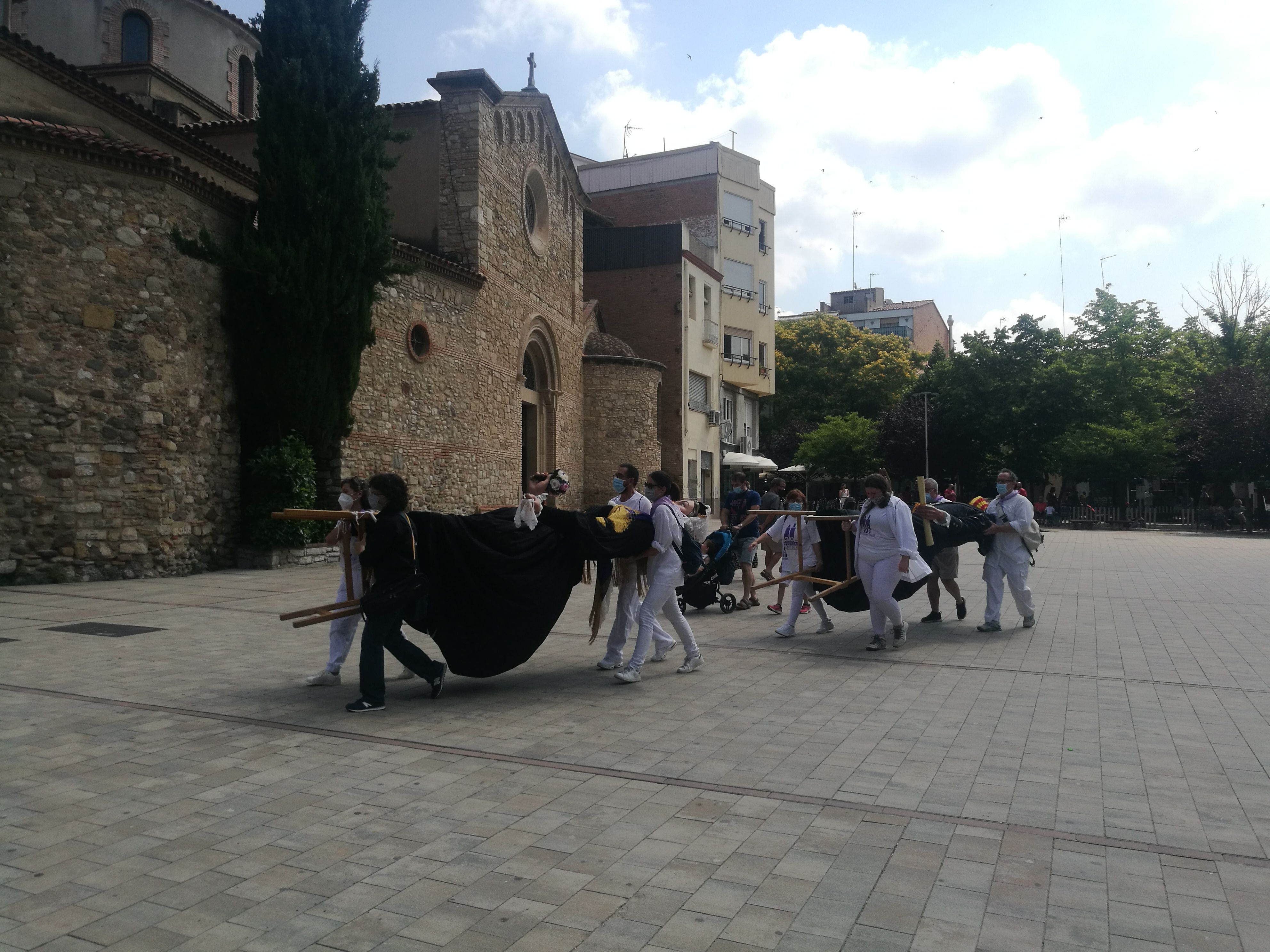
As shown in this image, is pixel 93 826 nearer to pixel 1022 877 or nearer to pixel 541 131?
pixel 1022 877

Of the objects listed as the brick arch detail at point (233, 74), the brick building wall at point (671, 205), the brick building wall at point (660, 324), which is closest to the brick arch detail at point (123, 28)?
the brick arch detail at point (233, 74)

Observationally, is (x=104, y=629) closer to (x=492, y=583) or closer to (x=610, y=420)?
(x=492, y=583)

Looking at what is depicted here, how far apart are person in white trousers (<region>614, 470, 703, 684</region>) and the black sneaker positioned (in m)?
1.53

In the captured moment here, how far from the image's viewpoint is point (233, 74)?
96.0 ft

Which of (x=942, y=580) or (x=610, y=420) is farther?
(x=610, y=420)

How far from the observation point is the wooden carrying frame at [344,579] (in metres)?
6.56

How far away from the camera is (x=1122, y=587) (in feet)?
53.9

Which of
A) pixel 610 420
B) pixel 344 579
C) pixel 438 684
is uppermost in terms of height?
pixel 610 420

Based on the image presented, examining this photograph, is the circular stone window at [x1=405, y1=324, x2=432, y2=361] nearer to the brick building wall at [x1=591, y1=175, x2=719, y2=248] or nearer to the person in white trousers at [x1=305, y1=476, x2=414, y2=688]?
the person in white trousers at [x1=305, y1=476, x2=414, y2=688]

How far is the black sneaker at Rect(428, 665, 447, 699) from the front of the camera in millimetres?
7531

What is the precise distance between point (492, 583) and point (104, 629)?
18.5 feet

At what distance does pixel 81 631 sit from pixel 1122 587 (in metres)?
15.5

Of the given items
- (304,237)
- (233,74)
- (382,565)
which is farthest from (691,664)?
(233,74)

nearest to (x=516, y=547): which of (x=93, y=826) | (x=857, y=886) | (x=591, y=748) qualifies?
(x=591, y=748)
